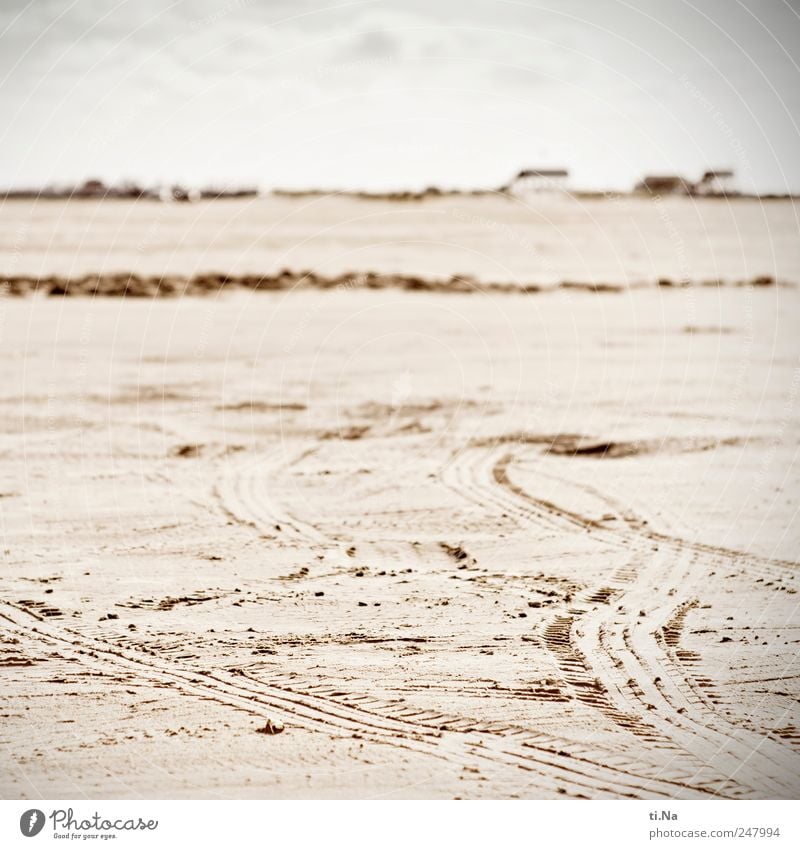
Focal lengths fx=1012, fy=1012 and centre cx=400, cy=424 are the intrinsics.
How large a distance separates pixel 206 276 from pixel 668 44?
409 inches

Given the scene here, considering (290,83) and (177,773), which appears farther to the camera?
(290,83)

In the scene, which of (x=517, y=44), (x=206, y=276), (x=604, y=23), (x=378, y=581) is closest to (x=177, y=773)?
(x=378, y=581)

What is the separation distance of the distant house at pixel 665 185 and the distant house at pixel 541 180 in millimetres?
2766

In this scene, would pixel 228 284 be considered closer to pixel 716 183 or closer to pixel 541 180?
pixel 541 180

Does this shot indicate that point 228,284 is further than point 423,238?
No

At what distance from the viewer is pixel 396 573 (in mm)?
6906

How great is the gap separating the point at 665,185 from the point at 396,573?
19.1 metres

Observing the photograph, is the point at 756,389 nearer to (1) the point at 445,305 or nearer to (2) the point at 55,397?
(1) the point at 445,305

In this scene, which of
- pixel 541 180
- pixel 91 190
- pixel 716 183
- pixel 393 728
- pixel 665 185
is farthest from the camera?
pixel 665 185

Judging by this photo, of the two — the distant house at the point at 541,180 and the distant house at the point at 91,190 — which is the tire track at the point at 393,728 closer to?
the distant house at the point at 541,180

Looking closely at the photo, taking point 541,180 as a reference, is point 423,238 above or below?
below

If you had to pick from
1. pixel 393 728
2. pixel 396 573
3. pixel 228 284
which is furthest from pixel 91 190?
pixel 393 728

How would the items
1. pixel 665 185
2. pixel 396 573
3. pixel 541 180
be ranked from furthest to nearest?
pixel 665 185, pixel 541 180, pixel 396 573

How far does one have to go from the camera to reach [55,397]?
37.9 ft
